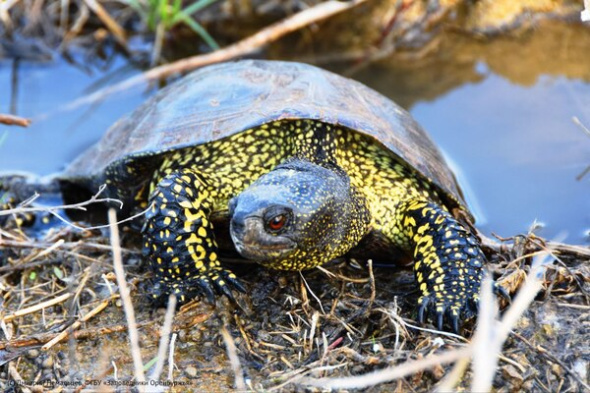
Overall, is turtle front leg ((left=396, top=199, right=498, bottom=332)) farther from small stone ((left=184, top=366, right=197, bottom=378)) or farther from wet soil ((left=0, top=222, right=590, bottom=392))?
small stone ((left=184, top=366, right=197, bottom=378))

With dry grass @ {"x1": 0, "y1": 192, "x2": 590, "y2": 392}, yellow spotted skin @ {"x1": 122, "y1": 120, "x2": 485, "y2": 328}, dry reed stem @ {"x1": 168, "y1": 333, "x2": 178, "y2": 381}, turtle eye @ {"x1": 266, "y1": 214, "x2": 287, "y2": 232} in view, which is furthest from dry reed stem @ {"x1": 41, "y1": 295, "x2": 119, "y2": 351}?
turtle eye @ {"x1": 266, "y1": 214, "x2": 287, "y2": 232}

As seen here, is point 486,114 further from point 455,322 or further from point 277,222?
point 277,222

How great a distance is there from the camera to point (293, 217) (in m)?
3.38

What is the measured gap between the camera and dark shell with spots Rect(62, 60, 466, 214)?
13.5ft

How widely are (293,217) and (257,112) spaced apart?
98 cm

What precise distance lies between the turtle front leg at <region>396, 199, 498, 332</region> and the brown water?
106 cm

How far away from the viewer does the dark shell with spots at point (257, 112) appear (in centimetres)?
411

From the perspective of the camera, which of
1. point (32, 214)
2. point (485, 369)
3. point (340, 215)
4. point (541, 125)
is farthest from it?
point (541, 125)

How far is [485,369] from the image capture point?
73.2 inches

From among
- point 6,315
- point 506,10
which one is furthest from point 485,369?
point 506,10

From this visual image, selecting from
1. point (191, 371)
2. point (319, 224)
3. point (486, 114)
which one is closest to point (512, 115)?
point (486, 114)

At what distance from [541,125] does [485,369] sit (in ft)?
14.5

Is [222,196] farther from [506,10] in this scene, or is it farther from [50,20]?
[506,10]

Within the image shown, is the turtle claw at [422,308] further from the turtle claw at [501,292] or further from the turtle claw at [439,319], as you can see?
the turtle claw at [501,292]
